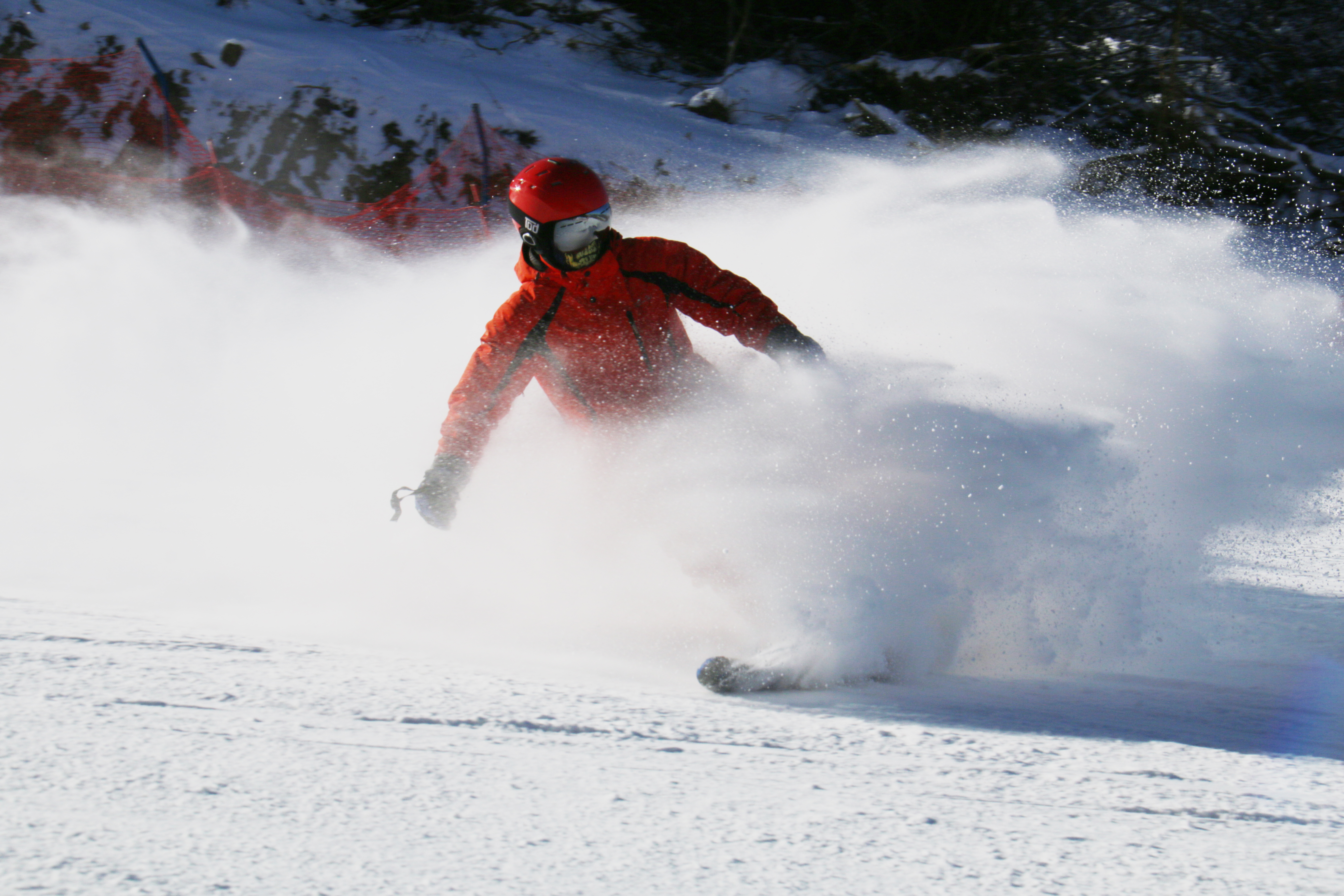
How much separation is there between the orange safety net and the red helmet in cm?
600

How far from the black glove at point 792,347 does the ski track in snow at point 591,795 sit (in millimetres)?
1228

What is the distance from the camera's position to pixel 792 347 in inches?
129

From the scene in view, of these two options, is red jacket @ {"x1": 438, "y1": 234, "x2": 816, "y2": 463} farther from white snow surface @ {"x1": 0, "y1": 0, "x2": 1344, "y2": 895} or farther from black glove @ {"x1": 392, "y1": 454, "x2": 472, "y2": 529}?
white snow surface @ {"x1": 0, "y1": 0, "x2": 1344, "y2": 895}

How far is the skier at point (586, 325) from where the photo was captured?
3160 millimetres

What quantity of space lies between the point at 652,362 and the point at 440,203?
271 inches

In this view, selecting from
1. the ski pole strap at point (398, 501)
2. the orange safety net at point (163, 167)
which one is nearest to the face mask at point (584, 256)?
the ski pole strap at point (398, 501)

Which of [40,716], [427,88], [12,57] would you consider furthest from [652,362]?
[12,57]

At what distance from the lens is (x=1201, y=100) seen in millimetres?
10867

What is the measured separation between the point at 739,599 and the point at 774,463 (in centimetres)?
43

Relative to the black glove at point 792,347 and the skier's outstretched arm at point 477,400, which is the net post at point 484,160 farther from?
the black glove at point 792,347

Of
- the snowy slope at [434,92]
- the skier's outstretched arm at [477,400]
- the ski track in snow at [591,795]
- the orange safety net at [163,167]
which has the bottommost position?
the ski track in snow at [591,795]

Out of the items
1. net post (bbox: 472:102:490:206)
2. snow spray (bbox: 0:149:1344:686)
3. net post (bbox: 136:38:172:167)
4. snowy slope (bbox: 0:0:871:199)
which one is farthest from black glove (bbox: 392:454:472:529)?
net post (bbox: 136:38:172:167)

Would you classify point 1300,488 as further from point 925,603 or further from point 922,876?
point 922,876

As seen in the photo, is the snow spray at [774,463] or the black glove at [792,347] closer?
the snow spray at [774,463]
